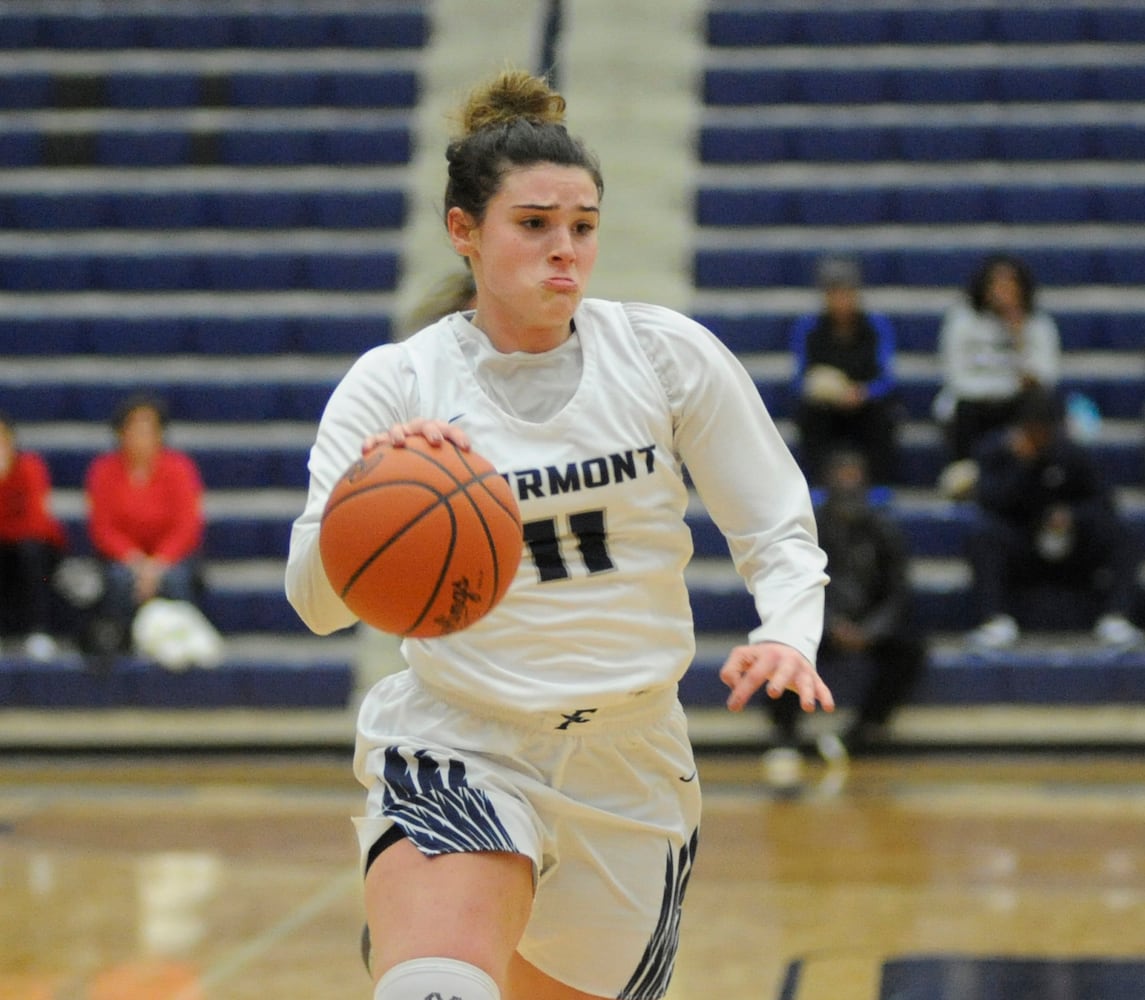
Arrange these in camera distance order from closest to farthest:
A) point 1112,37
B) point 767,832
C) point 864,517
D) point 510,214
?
point 510,214
point 767,832
point 864,517
point 1112,37

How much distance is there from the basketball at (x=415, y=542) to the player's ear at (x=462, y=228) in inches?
16.1

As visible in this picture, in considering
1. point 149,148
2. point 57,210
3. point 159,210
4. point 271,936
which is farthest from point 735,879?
point 149,148

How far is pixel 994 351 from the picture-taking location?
7719 millimetres

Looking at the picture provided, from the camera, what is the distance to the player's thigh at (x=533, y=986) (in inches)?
98.6

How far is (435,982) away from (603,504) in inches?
26.2

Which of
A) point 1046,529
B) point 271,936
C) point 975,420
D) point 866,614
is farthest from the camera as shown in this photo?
point 975,420

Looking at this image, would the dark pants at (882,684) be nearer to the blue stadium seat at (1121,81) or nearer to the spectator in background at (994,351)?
the spectator in background at (994,351)

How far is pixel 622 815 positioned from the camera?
246 centimetres

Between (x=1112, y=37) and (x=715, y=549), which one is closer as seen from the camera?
(x=715, y=549)

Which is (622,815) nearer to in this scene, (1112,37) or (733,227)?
(733,227)

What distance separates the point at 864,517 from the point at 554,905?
Answer: 15.1 feet

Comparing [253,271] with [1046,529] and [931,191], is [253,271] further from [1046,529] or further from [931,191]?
[1046,529]

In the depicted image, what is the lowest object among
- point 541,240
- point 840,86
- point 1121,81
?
point 541,240

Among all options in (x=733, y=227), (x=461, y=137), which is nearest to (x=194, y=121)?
(x=733, y=227)
